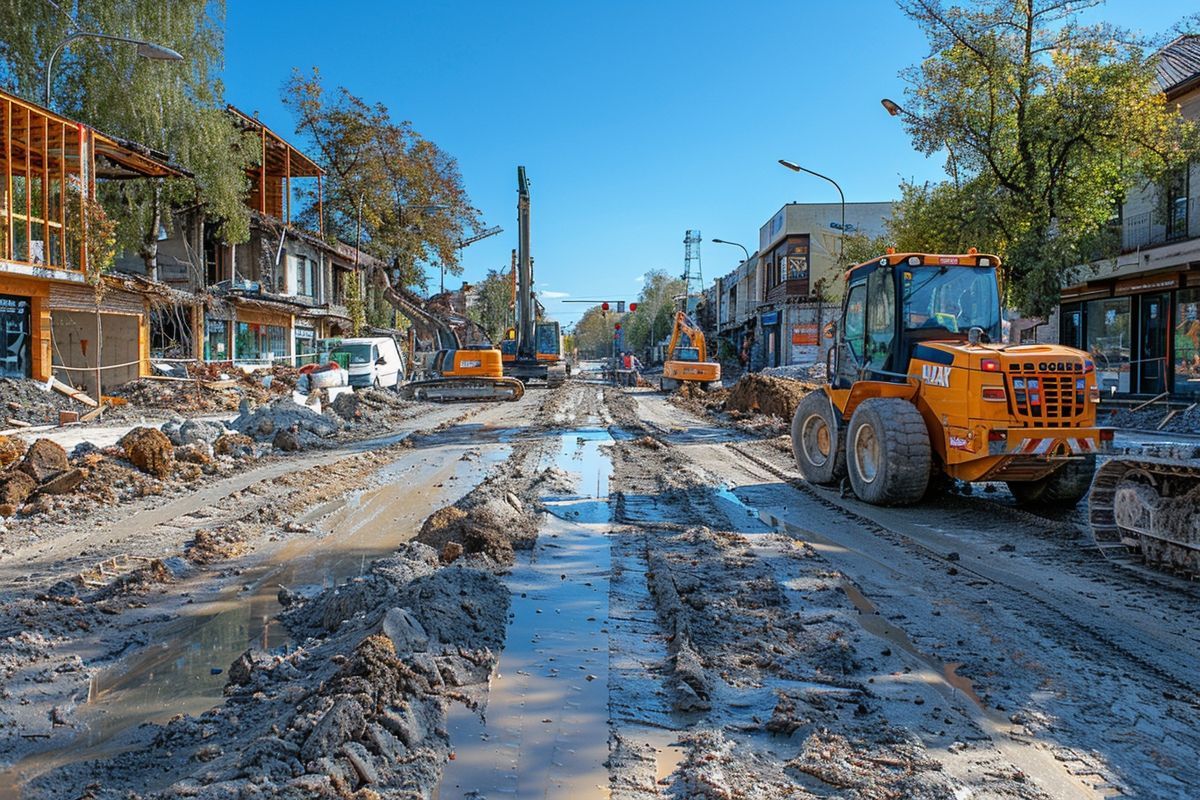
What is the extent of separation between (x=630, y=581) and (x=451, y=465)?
268 inches

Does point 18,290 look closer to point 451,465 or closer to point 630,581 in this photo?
point 451,465

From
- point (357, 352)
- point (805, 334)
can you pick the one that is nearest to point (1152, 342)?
point (357, 352)

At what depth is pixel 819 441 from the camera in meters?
11.1


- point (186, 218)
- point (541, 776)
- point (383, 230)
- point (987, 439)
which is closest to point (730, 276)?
point (383, 230)

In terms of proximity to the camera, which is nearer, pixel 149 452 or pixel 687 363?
pixel 149 452

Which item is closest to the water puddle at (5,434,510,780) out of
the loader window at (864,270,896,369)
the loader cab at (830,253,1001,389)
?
the loader window at (864,270,896,369)

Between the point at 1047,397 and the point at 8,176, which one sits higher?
→ the point at 8,176

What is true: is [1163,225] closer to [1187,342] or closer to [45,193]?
[1187,342]

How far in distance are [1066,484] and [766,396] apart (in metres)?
13.2

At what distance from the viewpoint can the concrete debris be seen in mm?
10703

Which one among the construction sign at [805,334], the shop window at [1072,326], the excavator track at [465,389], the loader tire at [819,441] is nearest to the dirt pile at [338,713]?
the loader tire at [819,441]

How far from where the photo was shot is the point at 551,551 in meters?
7.23

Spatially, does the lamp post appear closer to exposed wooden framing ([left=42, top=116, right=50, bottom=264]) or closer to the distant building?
exposed wooden framing ([left=42, top=116, right=50, bottom=264])

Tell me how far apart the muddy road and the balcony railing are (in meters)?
16.8
